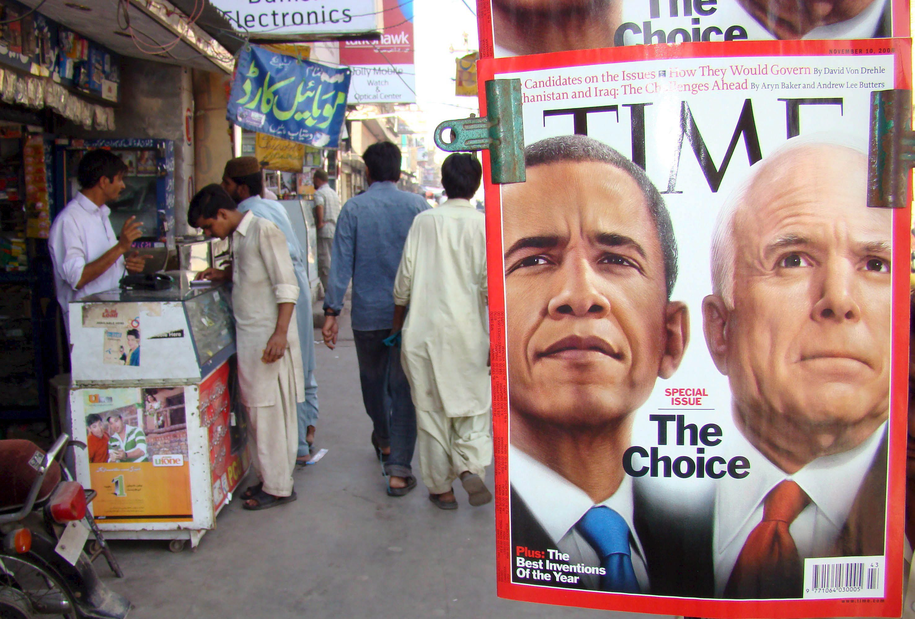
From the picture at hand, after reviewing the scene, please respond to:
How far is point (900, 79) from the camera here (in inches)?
49.7

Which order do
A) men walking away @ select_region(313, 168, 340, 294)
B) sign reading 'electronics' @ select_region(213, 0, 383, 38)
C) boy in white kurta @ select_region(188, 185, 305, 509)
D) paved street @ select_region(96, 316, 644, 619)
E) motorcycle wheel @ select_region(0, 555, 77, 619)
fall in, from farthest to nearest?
1. men walking away @ select_region(313, 168, 340, 294)
2. sign reading 'electronics' @ select_region(213, 0, 383, 38)
3. boy in white kurta @ select_region(188, 185, 305, 509)
4. paved street @ select_region(96, 316, 644, 619)
5. motorcycle wheel @ select_region(0, 555, 77, 619)

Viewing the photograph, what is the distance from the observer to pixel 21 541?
218 cm

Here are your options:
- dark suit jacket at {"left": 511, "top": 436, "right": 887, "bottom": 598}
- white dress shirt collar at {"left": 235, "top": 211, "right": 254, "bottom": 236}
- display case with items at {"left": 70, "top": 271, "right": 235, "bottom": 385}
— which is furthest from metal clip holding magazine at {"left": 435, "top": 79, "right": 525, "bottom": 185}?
white dress shirt collar at {"left": 235, "top": 211, "right": 254, "bottom": 236}

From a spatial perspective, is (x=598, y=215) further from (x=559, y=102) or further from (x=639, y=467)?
(x=639, y=467)

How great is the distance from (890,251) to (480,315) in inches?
90.5

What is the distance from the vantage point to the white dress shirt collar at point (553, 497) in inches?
54.3

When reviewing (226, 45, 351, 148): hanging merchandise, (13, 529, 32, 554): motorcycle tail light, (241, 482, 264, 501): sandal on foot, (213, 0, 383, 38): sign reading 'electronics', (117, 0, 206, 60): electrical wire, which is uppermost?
(213, 0, 383, 38): sign reading 'electronics'

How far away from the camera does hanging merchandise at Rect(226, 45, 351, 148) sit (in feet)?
16.5

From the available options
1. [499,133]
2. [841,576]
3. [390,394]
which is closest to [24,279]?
[390,394]

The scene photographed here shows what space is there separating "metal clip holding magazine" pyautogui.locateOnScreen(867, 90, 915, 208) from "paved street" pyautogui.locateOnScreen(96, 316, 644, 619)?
6.77ft

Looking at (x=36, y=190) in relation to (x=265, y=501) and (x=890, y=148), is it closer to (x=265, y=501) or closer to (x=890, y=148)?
(x=265, y=501)

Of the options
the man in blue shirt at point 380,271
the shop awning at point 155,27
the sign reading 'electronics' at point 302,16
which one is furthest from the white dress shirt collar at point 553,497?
the sign reading 'electronics' at point 302,16

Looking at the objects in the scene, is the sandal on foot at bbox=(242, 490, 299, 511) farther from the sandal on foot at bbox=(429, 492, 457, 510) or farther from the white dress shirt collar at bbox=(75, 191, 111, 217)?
the white dress shirt collar at bbox=(75, 191, 111, 217)

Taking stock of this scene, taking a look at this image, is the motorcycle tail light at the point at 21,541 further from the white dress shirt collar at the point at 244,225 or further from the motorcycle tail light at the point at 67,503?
the white dress shirt collar at the point at 244,225
